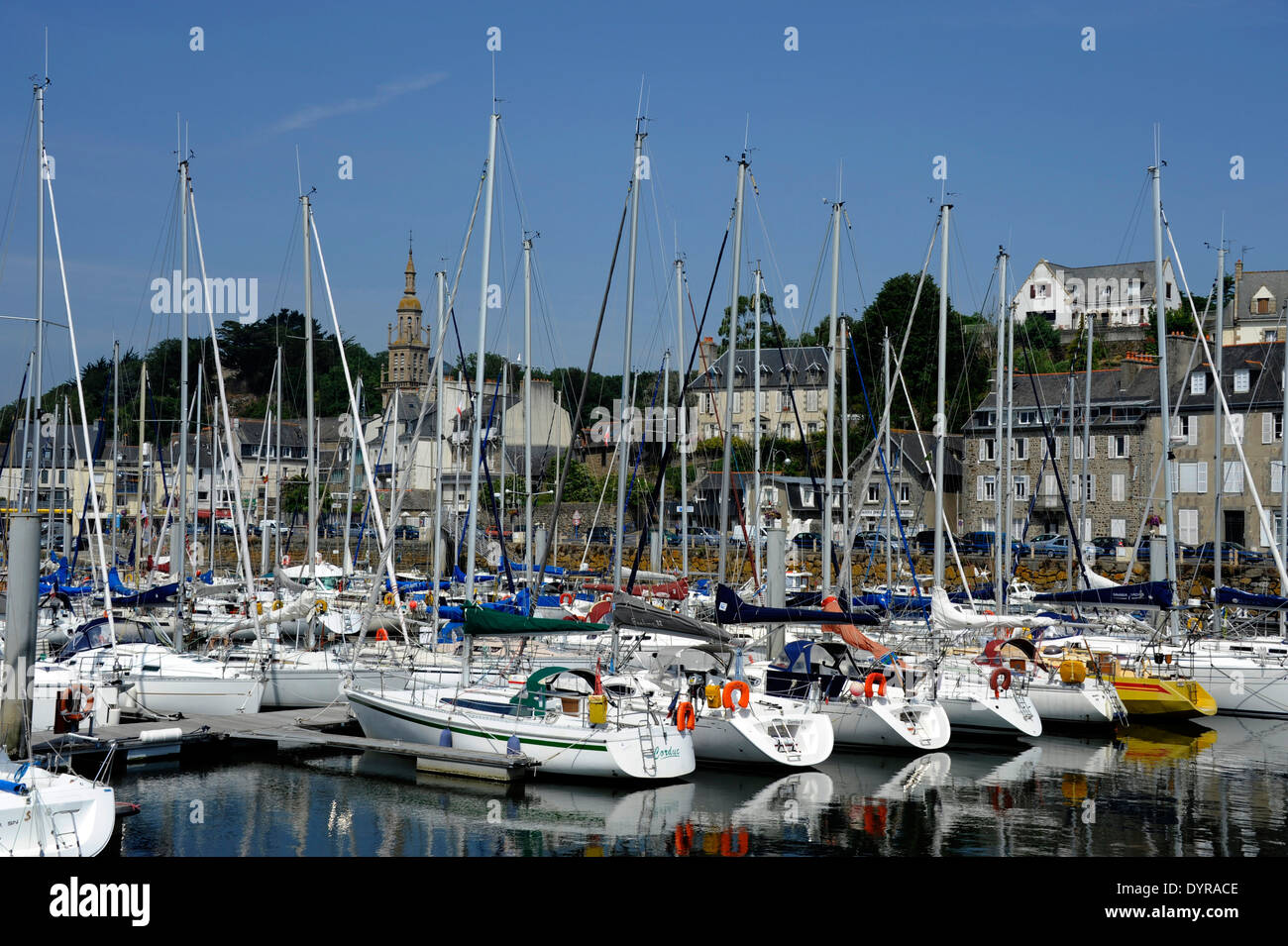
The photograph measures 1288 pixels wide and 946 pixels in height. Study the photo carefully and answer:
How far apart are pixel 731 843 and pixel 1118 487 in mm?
59209

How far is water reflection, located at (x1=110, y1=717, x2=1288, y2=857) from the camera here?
66.0 ft

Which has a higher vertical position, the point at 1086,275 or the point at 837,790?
the point at 1086,275

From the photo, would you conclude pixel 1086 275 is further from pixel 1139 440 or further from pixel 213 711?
pixel 213 711

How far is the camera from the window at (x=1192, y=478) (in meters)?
69.1

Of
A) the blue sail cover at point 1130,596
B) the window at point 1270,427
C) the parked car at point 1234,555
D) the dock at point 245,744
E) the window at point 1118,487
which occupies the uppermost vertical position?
the window at point 1270,427

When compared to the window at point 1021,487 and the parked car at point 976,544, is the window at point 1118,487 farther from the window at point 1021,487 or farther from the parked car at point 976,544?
the parked car at point 976,544

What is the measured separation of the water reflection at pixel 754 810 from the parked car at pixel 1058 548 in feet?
133

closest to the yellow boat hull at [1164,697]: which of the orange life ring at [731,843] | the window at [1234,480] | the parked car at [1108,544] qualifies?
the orange life ring at [731,843]
